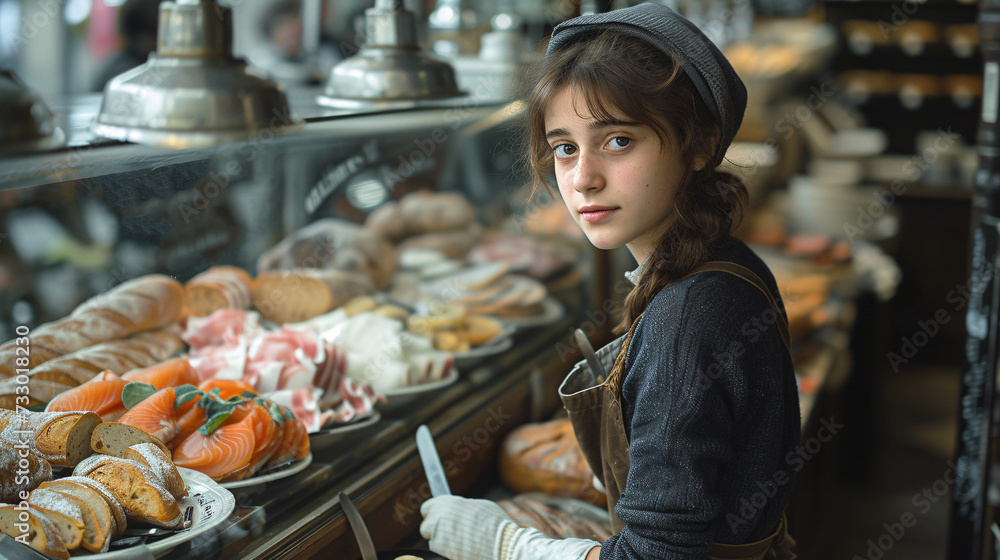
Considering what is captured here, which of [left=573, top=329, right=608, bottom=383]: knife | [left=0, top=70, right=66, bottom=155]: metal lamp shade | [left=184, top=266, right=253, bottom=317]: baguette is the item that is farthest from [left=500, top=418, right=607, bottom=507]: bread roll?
[left=0, top=70, right=66, bottom=155]: metal lamp shade

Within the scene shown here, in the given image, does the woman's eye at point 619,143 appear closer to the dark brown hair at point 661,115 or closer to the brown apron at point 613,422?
the dark brown hair at point 661,115

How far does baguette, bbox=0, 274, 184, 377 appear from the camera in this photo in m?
1.40

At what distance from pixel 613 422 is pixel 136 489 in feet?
2.28

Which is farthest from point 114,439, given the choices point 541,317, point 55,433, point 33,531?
point 541,317

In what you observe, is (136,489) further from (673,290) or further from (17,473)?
(673,290)

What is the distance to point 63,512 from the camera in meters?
1.00

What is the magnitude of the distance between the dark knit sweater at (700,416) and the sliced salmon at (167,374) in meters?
0.84

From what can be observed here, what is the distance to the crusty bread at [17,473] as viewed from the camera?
103 cm

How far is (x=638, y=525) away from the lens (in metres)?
Answer: 1.00

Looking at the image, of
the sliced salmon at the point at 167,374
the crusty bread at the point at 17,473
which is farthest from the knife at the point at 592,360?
the crusty bread at the point at 17,473

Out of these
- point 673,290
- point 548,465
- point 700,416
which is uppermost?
point 673,290


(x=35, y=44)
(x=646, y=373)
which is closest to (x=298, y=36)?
(x=35, y=44)

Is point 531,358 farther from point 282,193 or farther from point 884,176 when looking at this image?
point 884,176

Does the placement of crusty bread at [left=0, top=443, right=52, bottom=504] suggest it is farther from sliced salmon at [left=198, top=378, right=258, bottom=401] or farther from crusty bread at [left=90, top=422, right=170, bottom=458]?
sliced salmon at [left=198, top=378, right=258, bottom=401]
